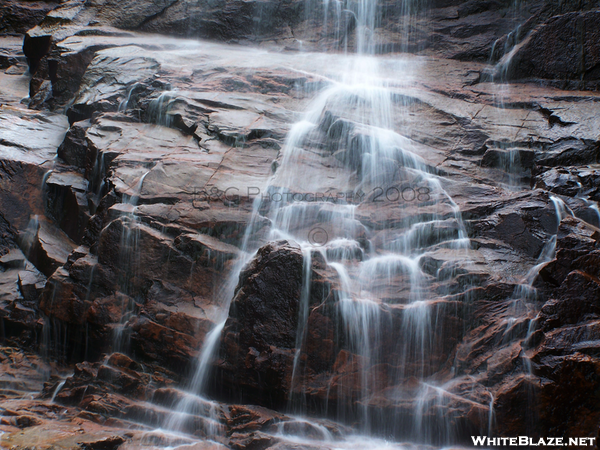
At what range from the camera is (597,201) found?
6.78 m

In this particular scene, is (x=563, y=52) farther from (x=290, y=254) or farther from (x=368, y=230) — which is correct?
(x=290, y=254)

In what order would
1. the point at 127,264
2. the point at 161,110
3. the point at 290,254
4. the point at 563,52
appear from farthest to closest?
the point at 563,52, the point at 161,110, the point at 127,264, the point at 290,254

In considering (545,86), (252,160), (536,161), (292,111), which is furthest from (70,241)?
(545,86)

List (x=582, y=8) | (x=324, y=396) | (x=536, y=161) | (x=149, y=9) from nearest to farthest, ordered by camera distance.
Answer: (x=324, y=396)
(x=536, y=161)
(x=582, y=8)
(x=149, y=9)

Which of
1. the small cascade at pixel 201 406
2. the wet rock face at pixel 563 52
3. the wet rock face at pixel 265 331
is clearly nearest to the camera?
the small cascade at pixel 201 406

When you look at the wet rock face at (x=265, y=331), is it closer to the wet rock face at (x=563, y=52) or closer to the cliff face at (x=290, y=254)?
the cliff face at (x=290, y=254)

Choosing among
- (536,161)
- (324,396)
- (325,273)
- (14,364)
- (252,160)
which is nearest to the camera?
(324,396)

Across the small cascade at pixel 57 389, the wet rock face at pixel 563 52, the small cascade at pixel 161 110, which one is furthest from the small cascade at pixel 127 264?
the wet rock face at pixel 563 52

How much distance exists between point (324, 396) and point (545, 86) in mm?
9583

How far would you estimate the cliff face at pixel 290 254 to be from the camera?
208 inches

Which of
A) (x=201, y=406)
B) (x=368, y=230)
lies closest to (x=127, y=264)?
(x=201, y=406)

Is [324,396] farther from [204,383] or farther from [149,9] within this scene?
[149,9]

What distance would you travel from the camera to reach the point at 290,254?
5879 mm

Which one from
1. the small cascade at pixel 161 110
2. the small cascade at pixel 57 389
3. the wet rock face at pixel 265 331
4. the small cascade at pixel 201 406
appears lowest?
the small cascade at pixel 57 389
